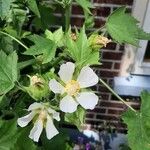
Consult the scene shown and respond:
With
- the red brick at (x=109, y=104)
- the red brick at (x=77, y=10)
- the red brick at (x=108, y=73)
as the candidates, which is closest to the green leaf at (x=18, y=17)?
the red brick at (x=77, y=10)

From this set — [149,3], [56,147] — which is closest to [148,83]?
[149,3]

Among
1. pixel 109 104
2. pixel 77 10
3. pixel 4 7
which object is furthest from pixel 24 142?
pixel 109 104

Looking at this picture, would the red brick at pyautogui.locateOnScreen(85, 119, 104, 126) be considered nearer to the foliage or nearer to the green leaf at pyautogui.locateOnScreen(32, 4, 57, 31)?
the green leaf at pyautogui.locateOnScreen(32, 4, 57, 31)

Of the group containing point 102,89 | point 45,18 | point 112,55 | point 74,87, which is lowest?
point 102,89

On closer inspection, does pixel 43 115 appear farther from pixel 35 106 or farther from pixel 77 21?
pixel 77 21

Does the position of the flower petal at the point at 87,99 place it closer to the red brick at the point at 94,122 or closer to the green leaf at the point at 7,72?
the green leaf at the point at 7,72

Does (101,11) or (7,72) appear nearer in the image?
(7,72)

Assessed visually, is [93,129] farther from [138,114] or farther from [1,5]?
[1,5]
